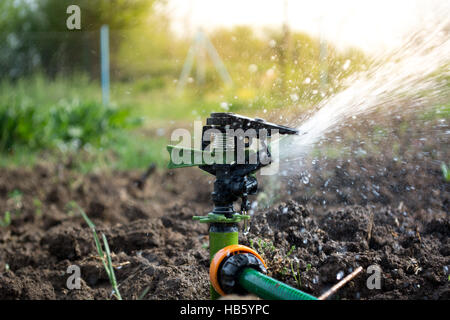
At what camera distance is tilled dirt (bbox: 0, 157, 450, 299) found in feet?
5.77

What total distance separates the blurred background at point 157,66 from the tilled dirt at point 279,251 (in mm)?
585

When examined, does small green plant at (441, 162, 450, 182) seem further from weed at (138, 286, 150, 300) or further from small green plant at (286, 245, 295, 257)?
weed at (138, 286, 150, 300)

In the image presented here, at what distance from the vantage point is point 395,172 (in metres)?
2.75

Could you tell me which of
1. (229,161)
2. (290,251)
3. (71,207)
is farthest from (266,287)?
(71,207)

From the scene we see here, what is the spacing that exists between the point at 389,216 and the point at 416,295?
76 centimetres

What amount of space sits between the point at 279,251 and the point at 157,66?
798 cm

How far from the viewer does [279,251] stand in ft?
6.20

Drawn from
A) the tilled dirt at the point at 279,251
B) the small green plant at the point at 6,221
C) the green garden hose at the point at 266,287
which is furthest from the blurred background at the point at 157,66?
the small green plant at the point at 6,221

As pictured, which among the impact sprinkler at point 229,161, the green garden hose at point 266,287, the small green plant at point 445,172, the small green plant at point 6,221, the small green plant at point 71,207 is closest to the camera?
the green garden hose at point 266,287

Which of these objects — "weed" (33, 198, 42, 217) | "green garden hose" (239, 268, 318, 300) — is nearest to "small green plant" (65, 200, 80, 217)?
"weed" (33, 198, 42, 217)

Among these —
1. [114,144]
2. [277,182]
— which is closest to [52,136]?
[114,144]

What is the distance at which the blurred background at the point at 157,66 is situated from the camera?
2.74m

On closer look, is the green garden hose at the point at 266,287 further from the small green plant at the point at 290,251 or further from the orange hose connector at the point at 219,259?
the small green plant at the point at 290,251

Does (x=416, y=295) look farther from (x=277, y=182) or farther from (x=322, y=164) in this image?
(x=277, y=182)
